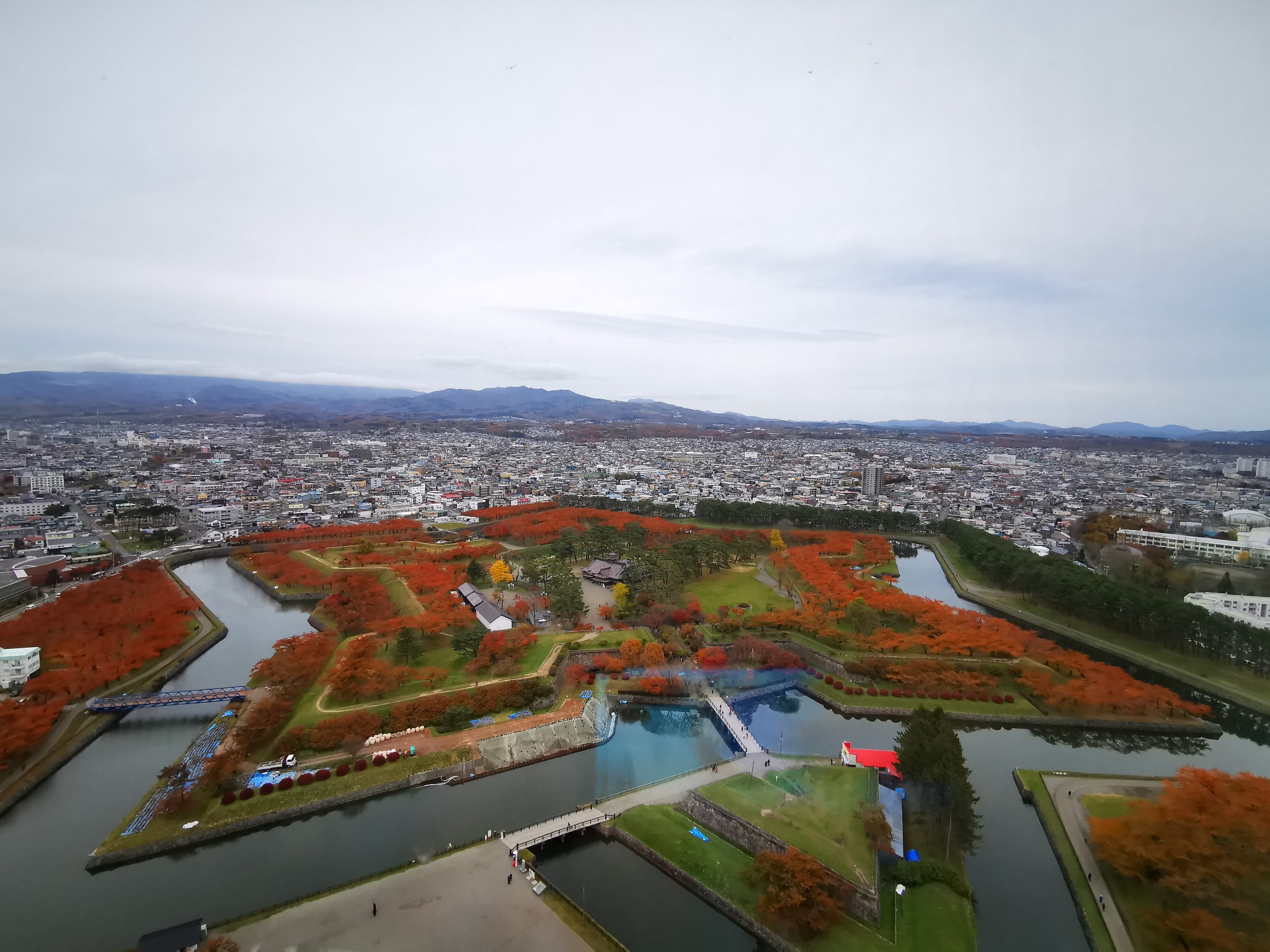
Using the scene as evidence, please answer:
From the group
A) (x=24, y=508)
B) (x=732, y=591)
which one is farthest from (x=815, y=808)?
(x=24, y=508)

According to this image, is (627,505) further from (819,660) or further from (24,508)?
(24,508)

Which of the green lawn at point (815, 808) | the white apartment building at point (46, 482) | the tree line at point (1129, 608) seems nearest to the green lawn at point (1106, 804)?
the green lawn at point (815, 808)

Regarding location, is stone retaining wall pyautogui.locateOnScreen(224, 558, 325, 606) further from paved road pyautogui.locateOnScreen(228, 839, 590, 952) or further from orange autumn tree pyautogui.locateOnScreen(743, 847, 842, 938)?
orange autumn tree pyautogui.locateOnScreen(743, 847, 842, 938)

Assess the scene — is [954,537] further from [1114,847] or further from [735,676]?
[1114,847]

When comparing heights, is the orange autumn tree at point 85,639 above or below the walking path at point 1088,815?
below

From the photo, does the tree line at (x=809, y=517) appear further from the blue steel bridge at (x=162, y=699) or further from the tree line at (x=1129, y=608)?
the blue steel bridge at (x=162, y=699)

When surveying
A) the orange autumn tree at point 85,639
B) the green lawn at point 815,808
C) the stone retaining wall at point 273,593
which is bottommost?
the stone retaining wall at point 273,593

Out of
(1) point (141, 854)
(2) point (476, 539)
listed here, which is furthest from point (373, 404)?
(1) point (141, 854)
